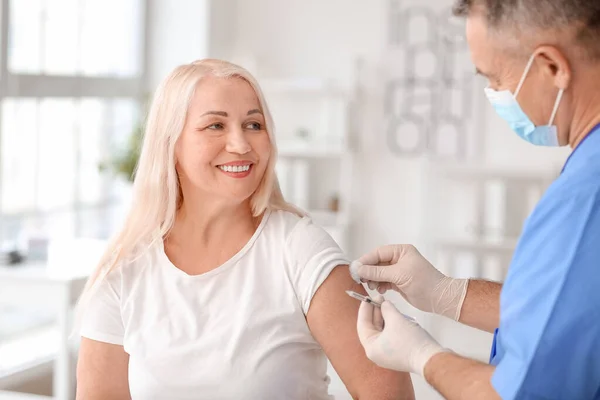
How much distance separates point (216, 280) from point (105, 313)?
0.25 m

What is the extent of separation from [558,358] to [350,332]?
684mm

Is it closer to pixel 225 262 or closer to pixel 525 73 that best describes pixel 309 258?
pixel 225 262

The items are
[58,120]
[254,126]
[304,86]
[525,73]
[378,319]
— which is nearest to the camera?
[525,73]

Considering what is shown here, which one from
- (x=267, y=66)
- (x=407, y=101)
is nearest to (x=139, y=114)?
(x=267, y=66)

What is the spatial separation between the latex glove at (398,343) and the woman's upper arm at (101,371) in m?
0.68

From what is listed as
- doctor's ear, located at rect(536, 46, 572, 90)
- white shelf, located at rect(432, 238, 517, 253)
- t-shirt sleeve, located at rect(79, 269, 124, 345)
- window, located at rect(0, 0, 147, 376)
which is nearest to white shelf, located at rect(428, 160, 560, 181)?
white shelf, located at rect(432, 238, 517, 253)

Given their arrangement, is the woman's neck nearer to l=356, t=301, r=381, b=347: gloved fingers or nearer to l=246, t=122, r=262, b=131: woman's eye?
l=246, t=122, r=262, b=131: woman's eye

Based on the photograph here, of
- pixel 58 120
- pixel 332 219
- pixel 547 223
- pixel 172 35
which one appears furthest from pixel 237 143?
pixel 172 35

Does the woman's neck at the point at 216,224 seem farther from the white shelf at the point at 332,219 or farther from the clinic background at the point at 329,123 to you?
the white shelf at the point at 332,219

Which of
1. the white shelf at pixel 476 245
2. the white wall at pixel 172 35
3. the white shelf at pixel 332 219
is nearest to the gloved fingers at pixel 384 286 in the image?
the white shelf at pixel 476 245

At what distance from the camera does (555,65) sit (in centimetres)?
116

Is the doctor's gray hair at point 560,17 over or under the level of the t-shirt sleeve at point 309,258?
over

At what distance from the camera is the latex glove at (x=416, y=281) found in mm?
1640

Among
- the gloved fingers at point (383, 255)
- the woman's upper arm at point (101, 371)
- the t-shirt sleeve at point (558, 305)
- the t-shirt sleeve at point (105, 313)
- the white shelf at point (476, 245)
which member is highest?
the t-shirt sleeve at point (558, 305)
